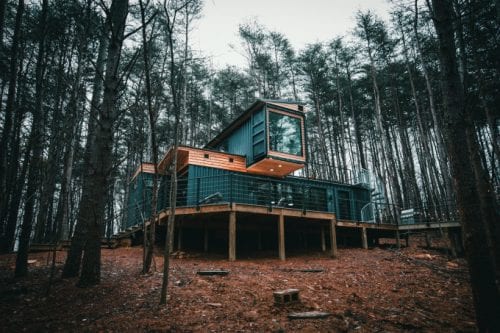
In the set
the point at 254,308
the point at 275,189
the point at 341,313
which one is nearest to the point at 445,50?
the point at 341,313

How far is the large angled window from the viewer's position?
44.1ft

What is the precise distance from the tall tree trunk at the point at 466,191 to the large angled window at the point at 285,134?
347 inches

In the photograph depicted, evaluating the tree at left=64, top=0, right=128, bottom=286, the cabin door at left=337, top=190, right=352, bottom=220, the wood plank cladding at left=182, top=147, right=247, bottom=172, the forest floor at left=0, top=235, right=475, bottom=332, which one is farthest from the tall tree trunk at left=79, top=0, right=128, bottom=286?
the cabin door at left=337, top=190, right=352, bottom=220

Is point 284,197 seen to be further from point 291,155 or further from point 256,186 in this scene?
point 291,155

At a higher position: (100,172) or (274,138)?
(274,138)

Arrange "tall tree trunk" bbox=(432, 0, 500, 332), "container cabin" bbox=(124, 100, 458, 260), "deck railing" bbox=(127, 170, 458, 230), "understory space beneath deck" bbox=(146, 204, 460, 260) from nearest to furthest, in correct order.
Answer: "tall tree trunk" bbox=(432, 0, 500, 332)
"understory space beneath deck" bbox=(146, 204, 460, 260)
"container cabin" bbox=(124, 100, 458, 260)
"deck railing" bbox=(127, 170, 458, 230)

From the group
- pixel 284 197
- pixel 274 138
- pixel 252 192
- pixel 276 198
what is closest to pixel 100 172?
pixel 252 192

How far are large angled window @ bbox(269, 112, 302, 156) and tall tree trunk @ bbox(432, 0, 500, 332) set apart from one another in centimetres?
881

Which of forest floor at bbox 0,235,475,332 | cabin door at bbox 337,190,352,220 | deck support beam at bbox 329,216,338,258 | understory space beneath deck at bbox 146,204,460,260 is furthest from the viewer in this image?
cabin door at bbox 337,190,352,220

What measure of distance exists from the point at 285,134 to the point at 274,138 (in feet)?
2.65

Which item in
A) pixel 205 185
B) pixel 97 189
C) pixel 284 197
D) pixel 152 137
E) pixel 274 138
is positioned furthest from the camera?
pixel 284 197

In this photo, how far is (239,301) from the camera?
5.24m

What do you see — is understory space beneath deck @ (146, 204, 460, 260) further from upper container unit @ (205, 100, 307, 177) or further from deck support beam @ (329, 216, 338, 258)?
upper container unit @ (205, 100, 307, 177)

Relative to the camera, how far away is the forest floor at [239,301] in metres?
4.21
